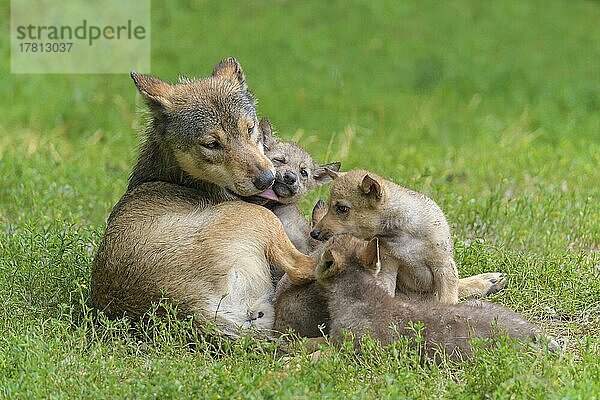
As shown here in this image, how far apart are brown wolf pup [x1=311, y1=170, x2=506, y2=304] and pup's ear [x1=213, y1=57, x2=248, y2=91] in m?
1.34

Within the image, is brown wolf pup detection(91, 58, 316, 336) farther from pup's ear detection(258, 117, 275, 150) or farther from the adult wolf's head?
pup's ear detection(258, 117, 275, 150)

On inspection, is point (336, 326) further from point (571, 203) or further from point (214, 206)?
point (571, 203)

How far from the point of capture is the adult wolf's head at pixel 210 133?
26.1 feet

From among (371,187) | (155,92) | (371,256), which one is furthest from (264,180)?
(371,256)

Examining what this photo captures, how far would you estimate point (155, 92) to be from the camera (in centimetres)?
816

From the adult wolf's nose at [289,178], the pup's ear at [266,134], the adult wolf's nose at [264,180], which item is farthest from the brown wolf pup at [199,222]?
the pup's ear at [266,134]

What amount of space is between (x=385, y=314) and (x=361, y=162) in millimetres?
5461

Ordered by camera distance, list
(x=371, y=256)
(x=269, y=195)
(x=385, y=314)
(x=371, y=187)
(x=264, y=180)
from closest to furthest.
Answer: (x=385, y=314) < (x=371, y=256) < (x=371, y=187) < (x=264, y=180) < (x=269, y=195)

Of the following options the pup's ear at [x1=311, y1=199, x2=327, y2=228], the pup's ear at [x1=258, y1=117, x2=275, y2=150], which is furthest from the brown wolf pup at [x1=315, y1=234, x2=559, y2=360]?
the pup's ear at [x1=258, y1=117, x2=275, y2=150]

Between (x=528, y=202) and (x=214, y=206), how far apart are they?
364cm

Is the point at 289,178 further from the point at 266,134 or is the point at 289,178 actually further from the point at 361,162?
the point at 361,162

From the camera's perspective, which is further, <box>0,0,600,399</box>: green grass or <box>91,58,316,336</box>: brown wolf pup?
<box>91,58,316,336</box>: brown wolf pup

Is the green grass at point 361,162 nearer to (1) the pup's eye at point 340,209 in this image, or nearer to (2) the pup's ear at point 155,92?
(1) the pup's eye at point 340,209

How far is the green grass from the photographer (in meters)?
6.32
